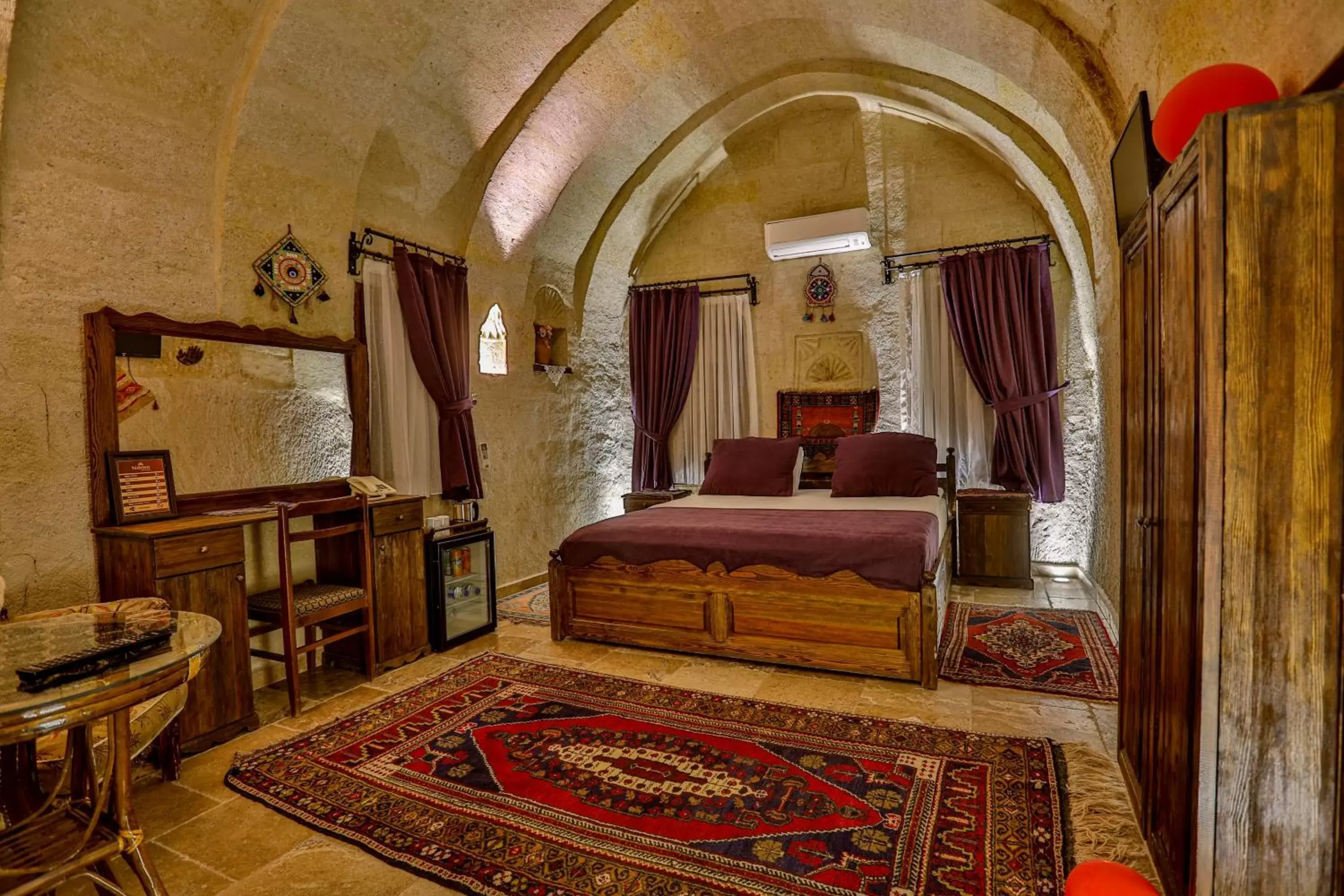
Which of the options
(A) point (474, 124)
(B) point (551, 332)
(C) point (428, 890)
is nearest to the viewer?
(C) point (428, 890)

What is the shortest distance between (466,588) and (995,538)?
3.30 metres

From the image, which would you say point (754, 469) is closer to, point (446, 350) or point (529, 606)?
point (529, 606)

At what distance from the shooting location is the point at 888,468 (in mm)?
4188

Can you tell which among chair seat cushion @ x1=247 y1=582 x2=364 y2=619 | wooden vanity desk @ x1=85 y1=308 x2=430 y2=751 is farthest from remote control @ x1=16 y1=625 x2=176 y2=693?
chair seat cushion @ x1=247 y1=582 x2=364 y2=619

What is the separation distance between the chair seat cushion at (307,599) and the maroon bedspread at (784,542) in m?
1.02

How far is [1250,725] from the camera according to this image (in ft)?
3.52

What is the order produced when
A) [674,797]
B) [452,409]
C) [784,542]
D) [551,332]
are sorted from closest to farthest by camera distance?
[674,797] < [784,542] < [452,409] < [551,332]

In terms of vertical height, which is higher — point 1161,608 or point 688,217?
point 688,217

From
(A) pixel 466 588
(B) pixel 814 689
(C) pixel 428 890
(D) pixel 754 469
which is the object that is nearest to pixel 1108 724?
(B) pixel 814 689

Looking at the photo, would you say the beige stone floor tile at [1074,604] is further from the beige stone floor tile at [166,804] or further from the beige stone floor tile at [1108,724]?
the beige stone floor tile at [166,804]

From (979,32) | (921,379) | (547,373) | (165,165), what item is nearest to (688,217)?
(547,373)

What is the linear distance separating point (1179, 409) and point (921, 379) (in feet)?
11.8

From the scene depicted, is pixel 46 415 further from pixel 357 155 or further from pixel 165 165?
pixel 357 155

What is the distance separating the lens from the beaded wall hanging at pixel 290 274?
2.99m
